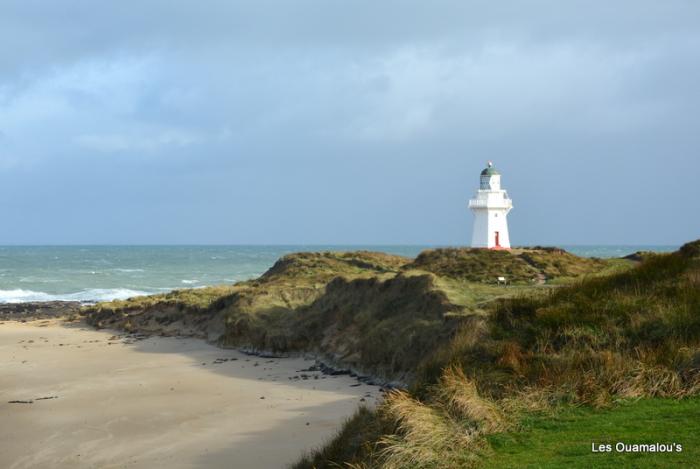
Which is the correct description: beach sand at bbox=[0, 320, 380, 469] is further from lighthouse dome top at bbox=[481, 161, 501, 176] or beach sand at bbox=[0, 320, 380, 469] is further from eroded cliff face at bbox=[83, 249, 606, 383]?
lighthouse dome top at bbox=[481, 161, 501, 176]

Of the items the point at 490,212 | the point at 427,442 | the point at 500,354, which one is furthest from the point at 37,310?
the point at 427,442

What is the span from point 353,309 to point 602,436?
14590 mm

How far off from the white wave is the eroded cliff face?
47.2 feet

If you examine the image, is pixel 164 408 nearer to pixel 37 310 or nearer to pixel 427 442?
pixel 427 442

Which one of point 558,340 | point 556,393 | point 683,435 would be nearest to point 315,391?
point 558,340

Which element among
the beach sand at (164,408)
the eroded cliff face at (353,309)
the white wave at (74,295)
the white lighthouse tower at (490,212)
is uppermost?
the white lighthouse tower at (490,212)

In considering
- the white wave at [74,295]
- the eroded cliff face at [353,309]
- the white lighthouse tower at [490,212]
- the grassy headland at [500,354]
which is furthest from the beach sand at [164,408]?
the white wave at [74,295]

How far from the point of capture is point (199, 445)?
11312mm

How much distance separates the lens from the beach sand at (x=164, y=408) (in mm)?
10945

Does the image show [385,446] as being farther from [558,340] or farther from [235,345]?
[235,345]

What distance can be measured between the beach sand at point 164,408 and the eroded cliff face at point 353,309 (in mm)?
1046

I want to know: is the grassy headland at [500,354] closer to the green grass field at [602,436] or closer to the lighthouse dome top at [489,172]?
the green grass field at [602,436]

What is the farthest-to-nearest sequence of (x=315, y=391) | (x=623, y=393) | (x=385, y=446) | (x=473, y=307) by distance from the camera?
(x=473, y=307)
(x=315, y=391)
(x=623, y=393)
(x=385, y=446)

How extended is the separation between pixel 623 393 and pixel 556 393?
768mm
